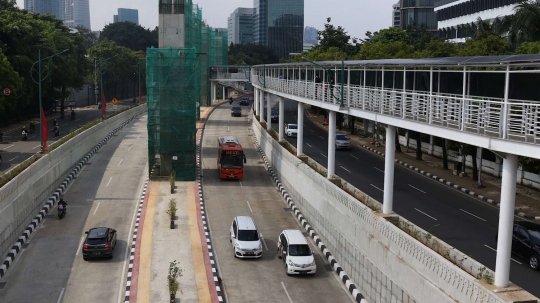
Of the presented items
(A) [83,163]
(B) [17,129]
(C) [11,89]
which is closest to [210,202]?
(A) [83,163]

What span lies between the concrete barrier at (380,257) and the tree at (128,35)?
4690 inches

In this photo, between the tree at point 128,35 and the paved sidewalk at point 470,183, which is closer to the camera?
the paved sidewalk at point 470,183

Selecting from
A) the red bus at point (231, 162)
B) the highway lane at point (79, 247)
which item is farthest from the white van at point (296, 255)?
the red bus at point (231, 162)

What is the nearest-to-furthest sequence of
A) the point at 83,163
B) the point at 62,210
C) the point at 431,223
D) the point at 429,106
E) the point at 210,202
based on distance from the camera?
the point at 429,106, the point at 431,223, the point at 62,210, the point at 210,202, the point at 83,163

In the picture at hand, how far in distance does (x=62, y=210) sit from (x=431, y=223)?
54.4 feet

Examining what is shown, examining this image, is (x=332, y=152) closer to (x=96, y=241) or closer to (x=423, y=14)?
(x=96, y=241)

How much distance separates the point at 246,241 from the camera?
24.8 metres

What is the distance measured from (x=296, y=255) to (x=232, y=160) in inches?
631

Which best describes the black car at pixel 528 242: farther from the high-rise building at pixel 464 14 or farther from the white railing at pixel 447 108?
the high-rise building at pixel 464 14

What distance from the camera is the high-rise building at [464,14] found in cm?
6159

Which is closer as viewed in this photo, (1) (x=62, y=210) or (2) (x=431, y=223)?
(2) (x=431, y=223)

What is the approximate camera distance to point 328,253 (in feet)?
82.4

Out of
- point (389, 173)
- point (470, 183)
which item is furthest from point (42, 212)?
point (470, 183)

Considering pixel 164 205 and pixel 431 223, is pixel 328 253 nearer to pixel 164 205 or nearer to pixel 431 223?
pixel 431 223
